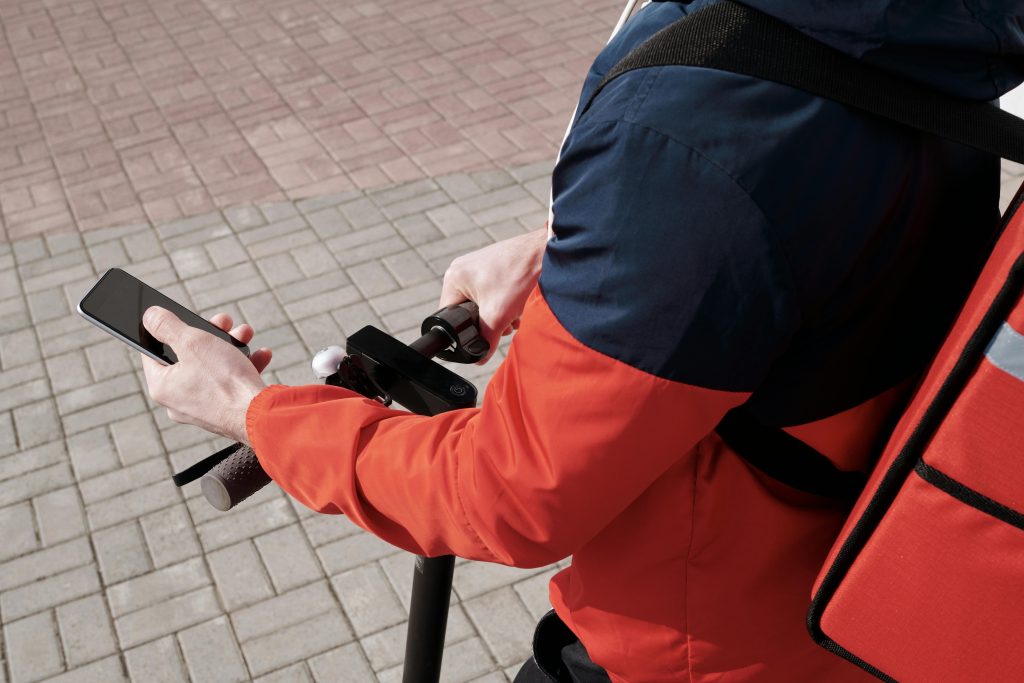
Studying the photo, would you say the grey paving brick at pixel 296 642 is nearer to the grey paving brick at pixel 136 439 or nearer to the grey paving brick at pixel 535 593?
the grey paving brick at pixel 535 593

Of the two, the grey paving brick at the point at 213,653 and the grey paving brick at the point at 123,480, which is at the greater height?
the grey paving brick at the point at 213,653

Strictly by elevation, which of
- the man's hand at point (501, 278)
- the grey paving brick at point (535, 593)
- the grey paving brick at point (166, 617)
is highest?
the man's hand at point (501, 278)

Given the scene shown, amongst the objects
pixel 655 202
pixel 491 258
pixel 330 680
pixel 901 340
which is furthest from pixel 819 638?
pixel 330 680

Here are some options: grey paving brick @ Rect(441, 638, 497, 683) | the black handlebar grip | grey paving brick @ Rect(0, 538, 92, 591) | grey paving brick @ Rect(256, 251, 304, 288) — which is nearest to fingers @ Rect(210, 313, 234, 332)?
the black handlebar grip

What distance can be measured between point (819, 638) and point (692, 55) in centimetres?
65

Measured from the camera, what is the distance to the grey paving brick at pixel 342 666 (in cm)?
302

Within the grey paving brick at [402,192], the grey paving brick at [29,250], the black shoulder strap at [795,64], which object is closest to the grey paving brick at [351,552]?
the grey paving brick at [402,192]

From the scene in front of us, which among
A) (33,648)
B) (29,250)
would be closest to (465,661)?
(33,648)

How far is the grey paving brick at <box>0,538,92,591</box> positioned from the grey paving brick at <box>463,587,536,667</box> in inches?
49.4

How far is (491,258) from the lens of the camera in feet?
5.63

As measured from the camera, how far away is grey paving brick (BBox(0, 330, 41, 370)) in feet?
13.9

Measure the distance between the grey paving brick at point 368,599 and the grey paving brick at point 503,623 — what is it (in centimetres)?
23

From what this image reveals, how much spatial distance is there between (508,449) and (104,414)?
3227 mm

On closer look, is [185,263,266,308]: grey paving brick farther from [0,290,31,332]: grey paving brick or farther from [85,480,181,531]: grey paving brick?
[85,480,181,531]: grey paving brick
